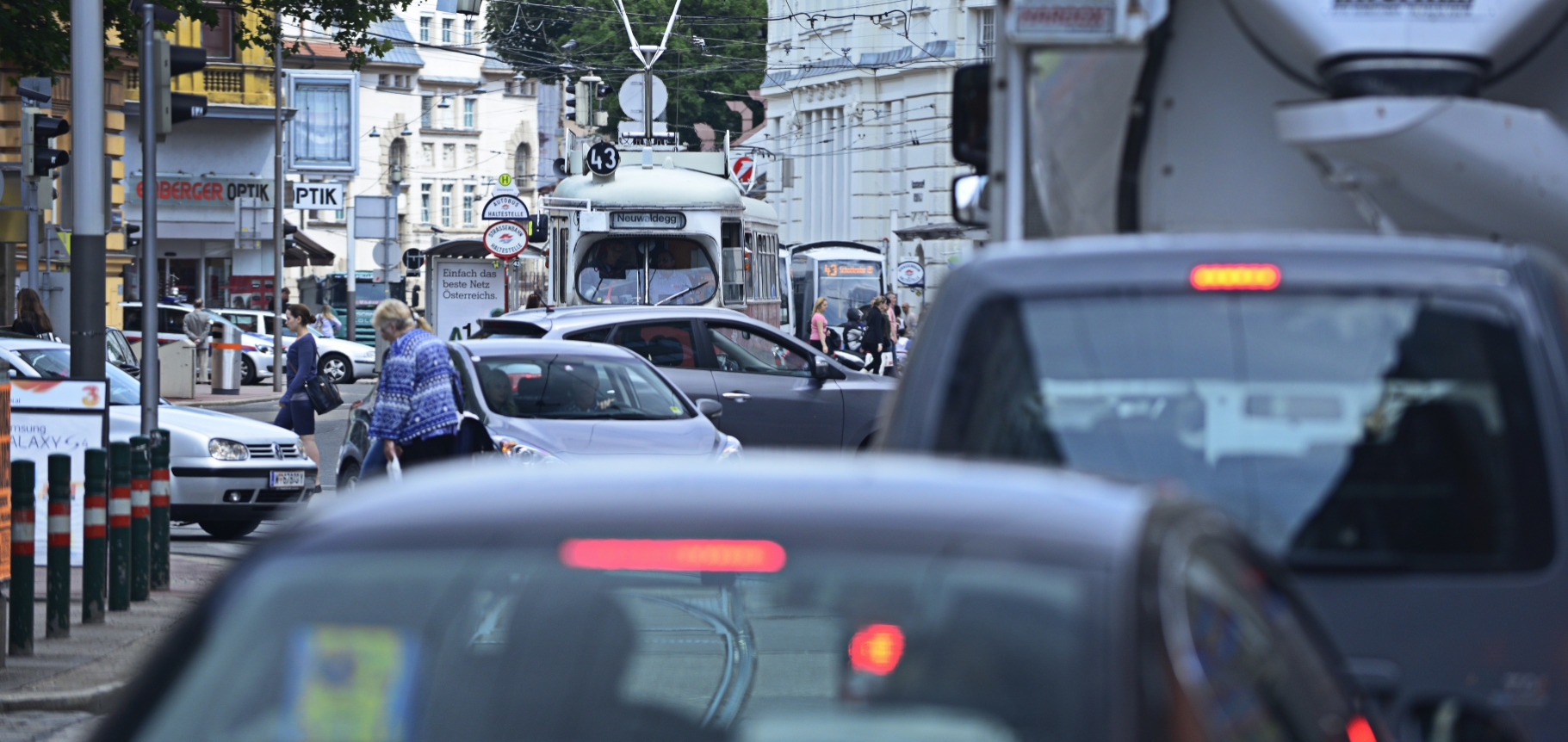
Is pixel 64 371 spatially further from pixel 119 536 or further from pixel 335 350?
pixel 335 350

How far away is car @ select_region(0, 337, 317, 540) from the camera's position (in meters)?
15.0

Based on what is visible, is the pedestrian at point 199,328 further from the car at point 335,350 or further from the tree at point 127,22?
the tree at point 127,22

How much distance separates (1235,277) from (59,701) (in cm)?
586

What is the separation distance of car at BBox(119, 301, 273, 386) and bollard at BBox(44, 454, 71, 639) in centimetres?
2930

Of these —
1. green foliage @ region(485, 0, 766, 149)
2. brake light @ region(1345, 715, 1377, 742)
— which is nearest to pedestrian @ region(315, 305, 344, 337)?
green foliage @ region(485, 0, 766, 149)

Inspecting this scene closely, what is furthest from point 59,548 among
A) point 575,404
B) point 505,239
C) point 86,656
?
point 505,239

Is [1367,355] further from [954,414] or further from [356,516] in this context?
[356,516]

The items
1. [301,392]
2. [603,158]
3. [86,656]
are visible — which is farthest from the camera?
[603,158]

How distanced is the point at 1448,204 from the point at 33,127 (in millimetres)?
13659

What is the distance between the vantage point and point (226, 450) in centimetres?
1516

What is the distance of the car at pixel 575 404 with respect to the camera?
1391 centimetres

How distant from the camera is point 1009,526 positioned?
245 centimetres

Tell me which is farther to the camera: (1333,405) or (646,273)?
(646,273)

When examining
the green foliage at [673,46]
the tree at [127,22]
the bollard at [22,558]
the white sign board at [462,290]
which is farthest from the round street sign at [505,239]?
the green foliage at [673,46]
